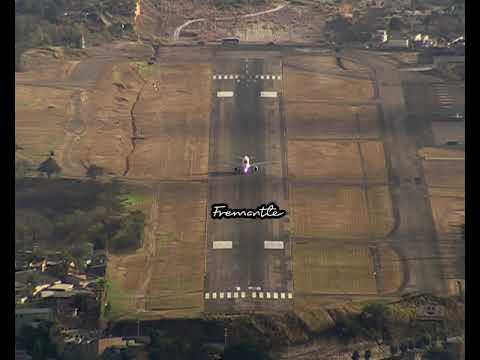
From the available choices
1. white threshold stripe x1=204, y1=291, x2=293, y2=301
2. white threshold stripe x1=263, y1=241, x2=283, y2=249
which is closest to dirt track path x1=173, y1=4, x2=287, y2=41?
white threshold stripe x1=263, y1=241, x2=283, y2=249

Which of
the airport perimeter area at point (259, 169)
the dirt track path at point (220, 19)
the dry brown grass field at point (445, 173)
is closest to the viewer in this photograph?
the airport perimeter area at point (259, 169)

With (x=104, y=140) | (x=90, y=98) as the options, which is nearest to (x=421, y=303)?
(x=104, y=140)

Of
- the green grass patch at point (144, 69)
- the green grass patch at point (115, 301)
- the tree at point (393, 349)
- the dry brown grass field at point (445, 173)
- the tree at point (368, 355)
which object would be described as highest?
the green grass patch at point (144, 69)

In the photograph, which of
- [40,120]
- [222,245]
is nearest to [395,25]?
[40,120]

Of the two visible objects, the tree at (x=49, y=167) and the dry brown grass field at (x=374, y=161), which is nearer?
the tree at (x=49, y=167)

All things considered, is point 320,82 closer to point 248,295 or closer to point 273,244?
point 273,244

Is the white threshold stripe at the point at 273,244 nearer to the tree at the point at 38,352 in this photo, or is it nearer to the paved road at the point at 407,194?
the paved road at the point at 407,194

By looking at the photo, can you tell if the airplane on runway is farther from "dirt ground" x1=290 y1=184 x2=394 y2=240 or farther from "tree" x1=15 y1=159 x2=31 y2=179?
"tree" x1=15 y1=159 x2=31 y2=179

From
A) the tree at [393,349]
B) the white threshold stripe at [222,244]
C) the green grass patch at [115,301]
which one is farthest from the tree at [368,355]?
the green grass patch at [115,301]
